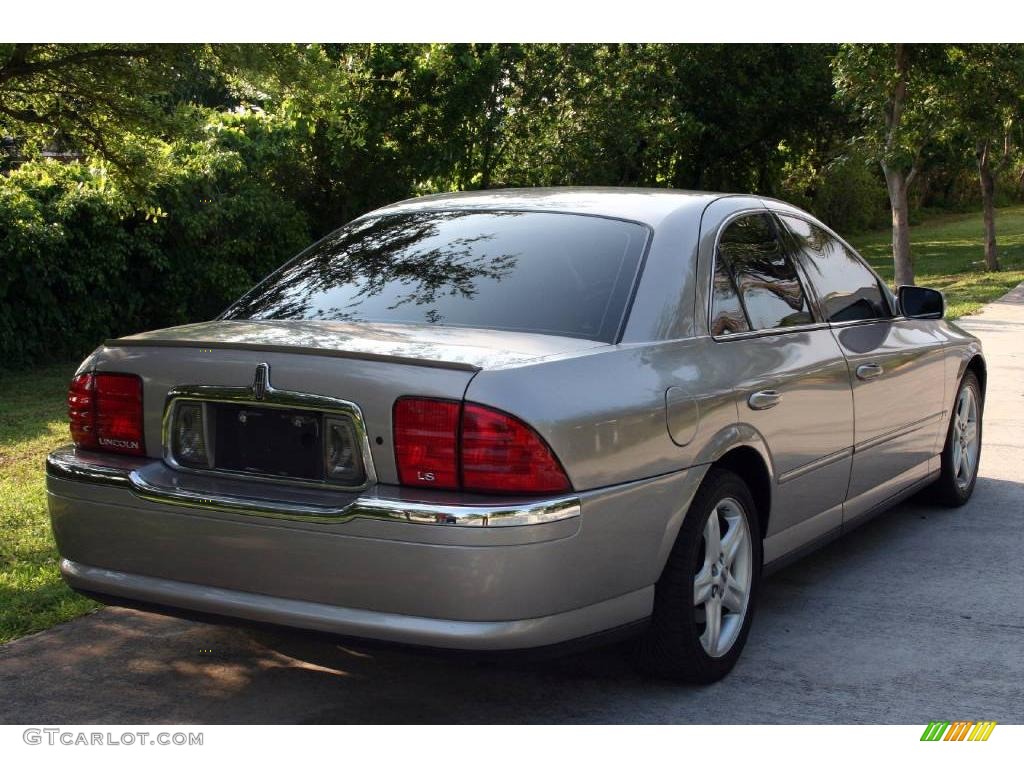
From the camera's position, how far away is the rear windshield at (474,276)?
4.15m

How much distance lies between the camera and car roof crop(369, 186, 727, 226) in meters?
4.64

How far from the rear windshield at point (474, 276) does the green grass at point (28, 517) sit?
1470 mm

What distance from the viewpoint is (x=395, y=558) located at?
135 inches

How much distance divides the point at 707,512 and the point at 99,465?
1908mm

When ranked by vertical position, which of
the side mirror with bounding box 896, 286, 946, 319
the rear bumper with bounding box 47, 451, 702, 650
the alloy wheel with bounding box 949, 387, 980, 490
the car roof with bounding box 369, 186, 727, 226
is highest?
the car roof with bounding box 369, 186, 727, 226

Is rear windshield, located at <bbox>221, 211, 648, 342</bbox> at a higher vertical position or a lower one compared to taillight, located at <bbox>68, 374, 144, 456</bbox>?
higher

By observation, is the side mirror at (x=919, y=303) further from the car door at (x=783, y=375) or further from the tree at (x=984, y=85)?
the tree at (x=984, y=85)

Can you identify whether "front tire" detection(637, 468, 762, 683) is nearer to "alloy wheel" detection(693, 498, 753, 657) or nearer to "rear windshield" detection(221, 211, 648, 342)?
"alloy wheel" detection(693, 498, 753, 657)

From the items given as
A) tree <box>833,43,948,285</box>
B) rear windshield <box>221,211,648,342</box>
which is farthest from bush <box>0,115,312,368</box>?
tree <box>833,43,948,285</box>

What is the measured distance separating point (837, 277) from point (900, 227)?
16.5 m

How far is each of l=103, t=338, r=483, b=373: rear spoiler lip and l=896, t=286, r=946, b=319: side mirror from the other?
3293 mm

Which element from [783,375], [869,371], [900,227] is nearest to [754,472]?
[783,375]

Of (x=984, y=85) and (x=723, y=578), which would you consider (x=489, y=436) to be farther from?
(x=984, y=85)
